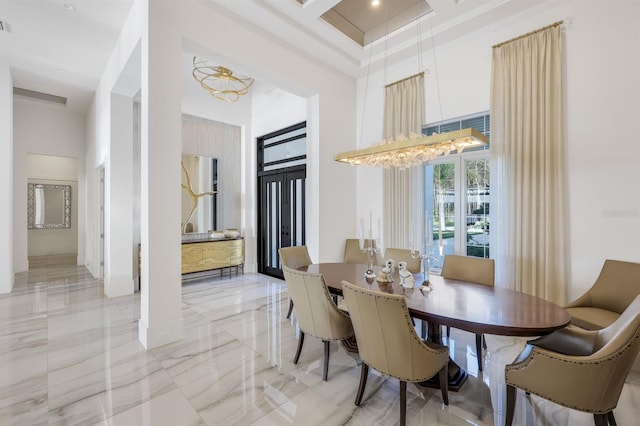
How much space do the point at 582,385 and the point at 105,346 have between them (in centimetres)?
411

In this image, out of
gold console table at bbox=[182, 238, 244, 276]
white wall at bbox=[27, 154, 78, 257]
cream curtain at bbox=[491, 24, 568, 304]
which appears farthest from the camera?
white wall at bbox=[27, 154, 78, 257]

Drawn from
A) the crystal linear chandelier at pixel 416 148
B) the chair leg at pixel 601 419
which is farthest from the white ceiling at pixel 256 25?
the chair leg at pixel 601 419

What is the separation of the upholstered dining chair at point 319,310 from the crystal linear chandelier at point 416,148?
1627mm

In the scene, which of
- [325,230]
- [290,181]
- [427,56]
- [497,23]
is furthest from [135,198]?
[497,23]

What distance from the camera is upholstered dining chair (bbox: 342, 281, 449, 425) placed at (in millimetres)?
1785

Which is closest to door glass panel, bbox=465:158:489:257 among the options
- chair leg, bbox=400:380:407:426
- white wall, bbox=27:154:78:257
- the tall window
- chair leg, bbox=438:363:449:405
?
the tall window

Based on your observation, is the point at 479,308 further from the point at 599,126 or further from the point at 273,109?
the point at 273,109

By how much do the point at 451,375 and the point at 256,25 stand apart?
4669 mm

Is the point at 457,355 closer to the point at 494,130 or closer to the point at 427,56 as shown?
the point at 494,130

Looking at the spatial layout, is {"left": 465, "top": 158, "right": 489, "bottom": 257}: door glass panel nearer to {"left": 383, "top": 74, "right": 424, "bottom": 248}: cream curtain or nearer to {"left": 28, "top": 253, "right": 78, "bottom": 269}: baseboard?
{"left": 383, "top": 74, "right": 424, "bottom": 248}: cream curtain

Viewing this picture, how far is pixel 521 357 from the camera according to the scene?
2064 millimetres

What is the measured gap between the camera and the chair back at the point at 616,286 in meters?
2.62

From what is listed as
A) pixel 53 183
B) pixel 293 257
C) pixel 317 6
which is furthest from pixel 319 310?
pixel 53 183

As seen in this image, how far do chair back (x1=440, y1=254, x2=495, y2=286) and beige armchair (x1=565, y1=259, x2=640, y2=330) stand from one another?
2.50ft
